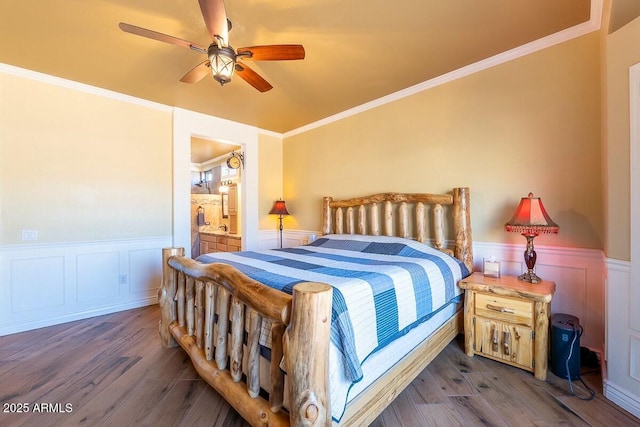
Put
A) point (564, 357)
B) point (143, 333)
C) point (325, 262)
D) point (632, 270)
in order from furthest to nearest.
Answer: point (143, 333)
point (325, 262)
point (564, 357)
point (632, 270)

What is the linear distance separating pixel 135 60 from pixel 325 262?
103 inches

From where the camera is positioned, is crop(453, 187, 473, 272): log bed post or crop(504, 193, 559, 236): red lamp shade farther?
crop(453, 187, 473, 272): log bed post

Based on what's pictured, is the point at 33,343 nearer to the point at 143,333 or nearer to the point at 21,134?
the point at 143,333

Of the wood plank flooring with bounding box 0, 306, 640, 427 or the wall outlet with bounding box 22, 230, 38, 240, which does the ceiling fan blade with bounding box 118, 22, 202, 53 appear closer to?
the wood plank flooring with bounding box 0, 306, 640, 427

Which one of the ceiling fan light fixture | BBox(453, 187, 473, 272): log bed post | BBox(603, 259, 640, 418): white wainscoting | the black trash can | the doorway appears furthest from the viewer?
the doorway

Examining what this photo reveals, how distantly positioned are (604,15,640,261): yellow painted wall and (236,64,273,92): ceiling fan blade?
236cm

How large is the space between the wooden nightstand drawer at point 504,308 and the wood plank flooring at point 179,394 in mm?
388

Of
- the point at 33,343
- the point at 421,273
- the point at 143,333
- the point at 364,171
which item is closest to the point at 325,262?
the point at 421,273

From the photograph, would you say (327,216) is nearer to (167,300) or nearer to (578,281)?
(167,300)

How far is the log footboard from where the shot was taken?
1068 mm

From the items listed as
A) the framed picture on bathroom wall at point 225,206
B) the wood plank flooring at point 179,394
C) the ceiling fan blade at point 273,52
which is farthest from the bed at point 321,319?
the framed picture on bathroom wall at point 225,206

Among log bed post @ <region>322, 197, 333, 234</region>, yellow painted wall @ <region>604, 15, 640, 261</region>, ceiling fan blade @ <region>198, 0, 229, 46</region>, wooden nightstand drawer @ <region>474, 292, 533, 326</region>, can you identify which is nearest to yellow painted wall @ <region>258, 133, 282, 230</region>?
log bed post @ <region>322, 197, 333, 234</region>

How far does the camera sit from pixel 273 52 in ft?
6.05

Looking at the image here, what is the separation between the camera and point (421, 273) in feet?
6.55
